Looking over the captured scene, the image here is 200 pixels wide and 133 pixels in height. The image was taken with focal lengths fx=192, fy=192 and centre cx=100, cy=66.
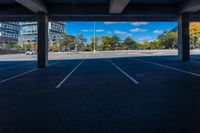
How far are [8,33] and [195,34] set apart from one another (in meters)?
121

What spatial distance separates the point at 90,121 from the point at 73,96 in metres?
2.44

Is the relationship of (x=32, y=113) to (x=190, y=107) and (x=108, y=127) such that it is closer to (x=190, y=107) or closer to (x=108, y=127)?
(x=108, y=127)

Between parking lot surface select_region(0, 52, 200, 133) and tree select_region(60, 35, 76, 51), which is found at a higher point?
tree select_region(60, 35, 76, 51)

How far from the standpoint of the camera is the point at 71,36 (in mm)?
106562

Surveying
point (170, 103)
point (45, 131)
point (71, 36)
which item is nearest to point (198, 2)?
point (170, 103)

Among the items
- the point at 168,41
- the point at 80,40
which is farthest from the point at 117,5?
the point at 80,40

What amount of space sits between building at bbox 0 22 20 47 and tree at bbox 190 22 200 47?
113 metres

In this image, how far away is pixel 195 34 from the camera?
74.9 m

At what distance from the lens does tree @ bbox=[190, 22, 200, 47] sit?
71675 millimetres

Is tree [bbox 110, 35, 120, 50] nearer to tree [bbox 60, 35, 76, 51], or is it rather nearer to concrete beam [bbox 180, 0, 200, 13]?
tree [bbox 60, 35, 76, 51]

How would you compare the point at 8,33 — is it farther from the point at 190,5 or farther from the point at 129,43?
the point at 190,5

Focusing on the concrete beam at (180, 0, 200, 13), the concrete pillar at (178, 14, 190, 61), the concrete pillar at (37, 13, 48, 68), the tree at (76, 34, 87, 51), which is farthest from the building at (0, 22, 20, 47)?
the concrete beam at (180, 0, 200, 13)

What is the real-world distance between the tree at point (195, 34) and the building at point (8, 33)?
112963mm

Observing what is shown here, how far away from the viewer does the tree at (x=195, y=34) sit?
235 ft
